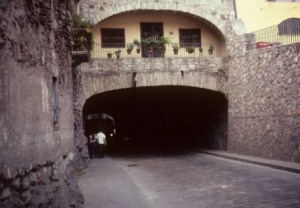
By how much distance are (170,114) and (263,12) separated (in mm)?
8859

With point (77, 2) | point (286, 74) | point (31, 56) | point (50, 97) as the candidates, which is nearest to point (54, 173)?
point (50, 97)

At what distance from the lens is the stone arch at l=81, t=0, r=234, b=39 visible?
57.8 feet

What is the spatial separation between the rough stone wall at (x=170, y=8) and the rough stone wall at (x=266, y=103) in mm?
2407

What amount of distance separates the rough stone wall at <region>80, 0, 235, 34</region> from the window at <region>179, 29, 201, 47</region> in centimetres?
113

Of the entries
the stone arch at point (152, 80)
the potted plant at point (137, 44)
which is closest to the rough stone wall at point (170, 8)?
the potted plant at point (137, 44)

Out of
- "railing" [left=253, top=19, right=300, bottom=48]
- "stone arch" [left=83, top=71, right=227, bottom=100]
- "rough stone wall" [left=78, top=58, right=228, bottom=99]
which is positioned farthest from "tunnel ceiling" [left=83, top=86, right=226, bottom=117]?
"railing" [left=253, top=19, right=300, bottom=48]

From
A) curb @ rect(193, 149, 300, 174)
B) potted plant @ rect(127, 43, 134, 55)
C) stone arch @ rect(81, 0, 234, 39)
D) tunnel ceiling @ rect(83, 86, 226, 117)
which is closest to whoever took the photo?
curb @ rect(193, 149, 300, 174)

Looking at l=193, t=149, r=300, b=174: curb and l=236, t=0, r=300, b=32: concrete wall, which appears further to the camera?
l=236, t=0, r=300, b=32: concrete wall

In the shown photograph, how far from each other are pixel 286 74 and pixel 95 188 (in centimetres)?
787

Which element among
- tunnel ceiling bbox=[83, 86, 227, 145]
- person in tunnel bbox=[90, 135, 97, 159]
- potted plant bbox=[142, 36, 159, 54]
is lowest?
person in tunnel bbox=[90, 135, 97, 159]

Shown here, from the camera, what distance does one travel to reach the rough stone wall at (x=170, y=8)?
17625 mm

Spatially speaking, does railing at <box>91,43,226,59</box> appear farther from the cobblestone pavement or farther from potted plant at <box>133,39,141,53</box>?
the cobblestone pavement

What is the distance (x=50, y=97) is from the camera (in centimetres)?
714

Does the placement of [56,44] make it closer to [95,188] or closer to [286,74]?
[95,188]
